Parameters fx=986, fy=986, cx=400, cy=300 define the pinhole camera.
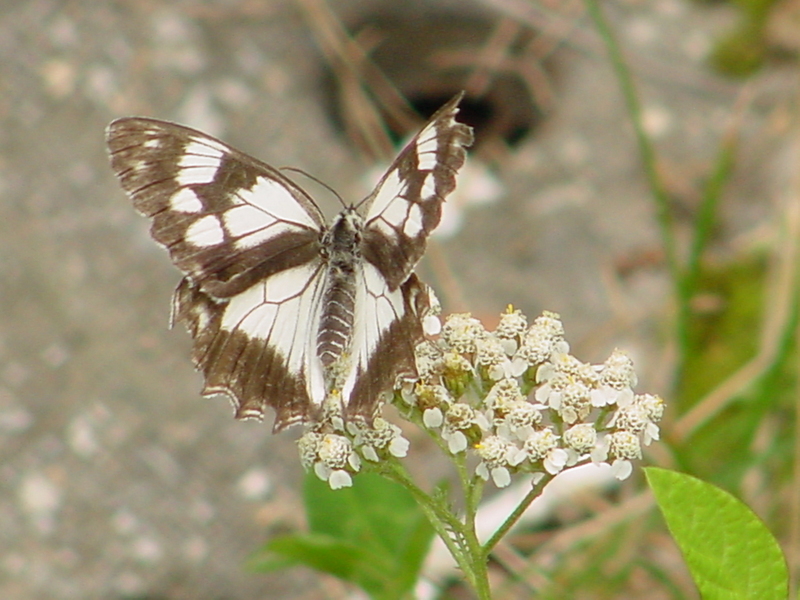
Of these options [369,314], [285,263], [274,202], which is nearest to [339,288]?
[369,314]

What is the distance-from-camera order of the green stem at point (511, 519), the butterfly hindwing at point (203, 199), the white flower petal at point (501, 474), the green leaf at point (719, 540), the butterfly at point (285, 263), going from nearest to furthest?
the green leaf at point (719, 540)
the green stem at point (511, 519)
the white flower petal at point (501, 474)
the butterfly at point (285, 263)
the butterfly hindwing at point (203, 199)

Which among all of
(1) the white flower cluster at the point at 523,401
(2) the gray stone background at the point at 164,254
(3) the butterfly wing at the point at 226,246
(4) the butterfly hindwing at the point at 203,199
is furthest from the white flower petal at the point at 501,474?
(2) the gray stone background at the point at 164,254

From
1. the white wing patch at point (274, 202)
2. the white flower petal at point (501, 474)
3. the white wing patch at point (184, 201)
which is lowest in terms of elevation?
the white flower petal at point (501, 474)

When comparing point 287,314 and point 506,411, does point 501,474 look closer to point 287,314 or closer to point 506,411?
point 506,411

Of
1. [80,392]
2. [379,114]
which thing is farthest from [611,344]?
[80,392]

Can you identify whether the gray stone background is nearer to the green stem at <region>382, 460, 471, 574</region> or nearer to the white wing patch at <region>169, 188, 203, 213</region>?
the white wing patch at <region>169, 188, 203, 213</region>

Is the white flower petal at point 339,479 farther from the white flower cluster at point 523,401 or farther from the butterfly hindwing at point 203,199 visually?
the butterfly hindwing at point 203,199
